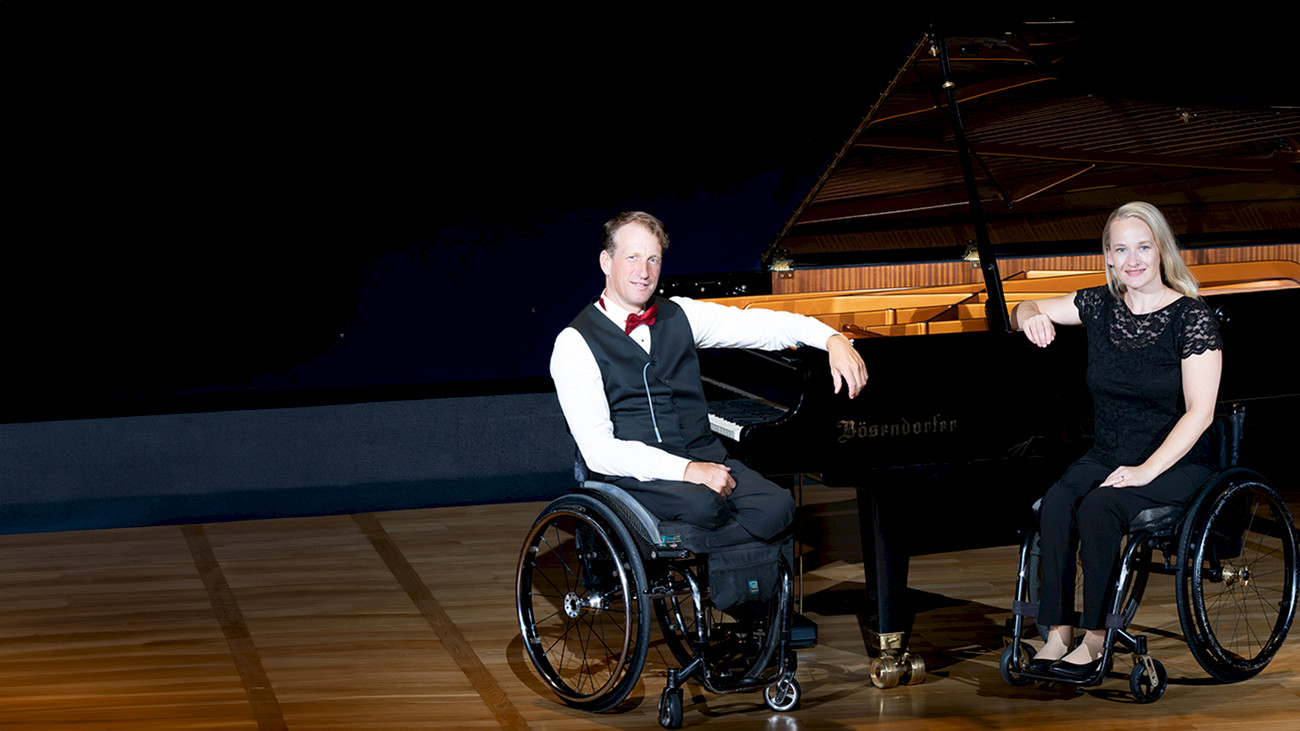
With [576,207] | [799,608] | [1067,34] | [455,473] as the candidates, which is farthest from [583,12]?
[799,608]

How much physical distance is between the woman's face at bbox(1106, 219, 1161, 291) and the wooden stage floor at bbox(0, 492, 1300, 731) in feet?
2.96

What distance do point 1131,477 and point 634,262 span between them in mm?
1205

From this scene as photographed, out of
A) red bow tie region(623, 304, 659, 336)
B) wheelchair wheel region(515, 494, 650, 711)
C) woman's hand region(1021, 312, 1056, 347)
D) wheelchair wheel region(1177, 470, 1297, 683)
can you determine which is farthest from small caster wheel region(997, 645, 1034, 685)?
red bow tie region(623, 304, 659, 336)

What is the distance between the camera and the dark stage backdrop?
5215mm

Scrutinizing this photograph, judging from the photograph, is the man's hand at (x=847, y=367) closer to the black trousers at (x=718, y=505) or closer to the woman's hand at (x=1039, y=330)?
the black trousers at (x=718, y=505)

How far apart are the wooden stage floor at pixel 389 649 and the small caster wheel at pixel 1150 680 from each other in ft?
0.09

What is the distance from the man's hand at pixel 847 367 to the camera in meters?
3.07

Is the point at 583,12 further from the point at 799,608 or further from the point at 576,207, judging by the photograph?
the point at 799,608

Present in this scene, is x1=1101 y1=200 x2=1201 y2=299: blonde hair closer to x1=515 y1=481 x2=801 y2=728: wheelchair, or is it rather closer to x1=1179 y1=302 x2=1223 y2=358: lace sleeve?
x1=1179 y1=302 x2=1223 y2=358: lace sleeve

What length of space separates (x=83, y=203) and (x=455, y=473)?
1.79m

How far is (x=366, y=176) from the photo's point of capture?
5516 millimetres

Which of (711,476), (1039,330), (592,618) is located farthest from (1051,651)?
(592,618)

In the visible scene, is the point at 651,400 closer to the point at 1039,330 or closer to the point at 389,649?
the point at 1039,330

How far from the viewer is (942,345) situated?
321 cm
